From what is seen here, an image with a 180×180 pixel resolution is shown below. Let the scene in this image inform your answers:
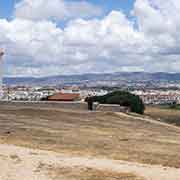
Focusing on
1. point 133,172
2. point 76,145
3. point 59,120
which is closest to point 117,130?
point 59,120

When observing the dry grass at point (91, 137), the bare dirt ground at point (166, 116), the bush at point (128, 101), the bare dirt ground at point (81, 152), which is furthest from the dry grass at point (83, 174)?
the bush at point (128, 101)

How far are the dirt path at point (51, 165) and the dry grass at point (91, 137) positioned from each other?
1.52m

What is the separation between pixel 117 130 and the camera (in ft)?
98.1

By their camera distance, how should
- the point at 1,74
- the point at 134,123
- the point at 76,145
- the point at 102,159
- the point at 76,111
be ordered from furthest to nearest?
the point at 1,74, the point at 76,111, the point at 134,123, the point at 76,145, the point at 102,159

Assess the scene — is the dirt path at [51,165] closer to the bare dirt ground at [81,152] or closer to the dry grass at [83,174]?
the bare dirt ground at [81,152]

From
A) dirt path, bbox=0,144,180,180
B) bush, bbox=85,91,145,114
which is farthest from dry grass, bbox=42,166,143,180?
bush, bbox=85,91,145,114

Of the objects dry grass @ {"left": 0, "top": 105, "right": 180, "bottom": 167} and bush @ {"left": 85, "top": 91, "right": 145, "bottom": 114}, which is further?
bush @ {"left": 85, "top": 91, "right": 145, "bottom": 114}

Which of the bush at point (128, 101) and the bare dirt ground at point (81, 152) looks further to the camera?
the bush at point (128, 101)

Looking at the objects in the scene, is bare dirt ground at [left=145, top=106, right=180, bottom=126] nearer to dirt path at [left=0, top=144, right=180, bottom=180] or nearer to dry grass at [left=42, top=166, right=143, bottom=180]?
dirt path at [left=0, top=144, right=180, bottom=180]

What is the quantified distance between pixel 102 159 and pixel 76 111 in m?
24.4

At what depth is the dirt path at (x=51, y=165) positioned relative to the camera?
1402 cm

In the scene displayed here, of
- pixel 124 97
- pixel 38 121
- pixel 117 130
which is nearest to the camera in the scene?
pixel 117 130

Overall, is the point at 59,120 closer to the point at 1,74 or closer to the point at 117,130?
the point at 117,130

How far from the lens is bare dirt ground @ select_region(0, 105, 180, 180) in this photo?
47.1 feet
